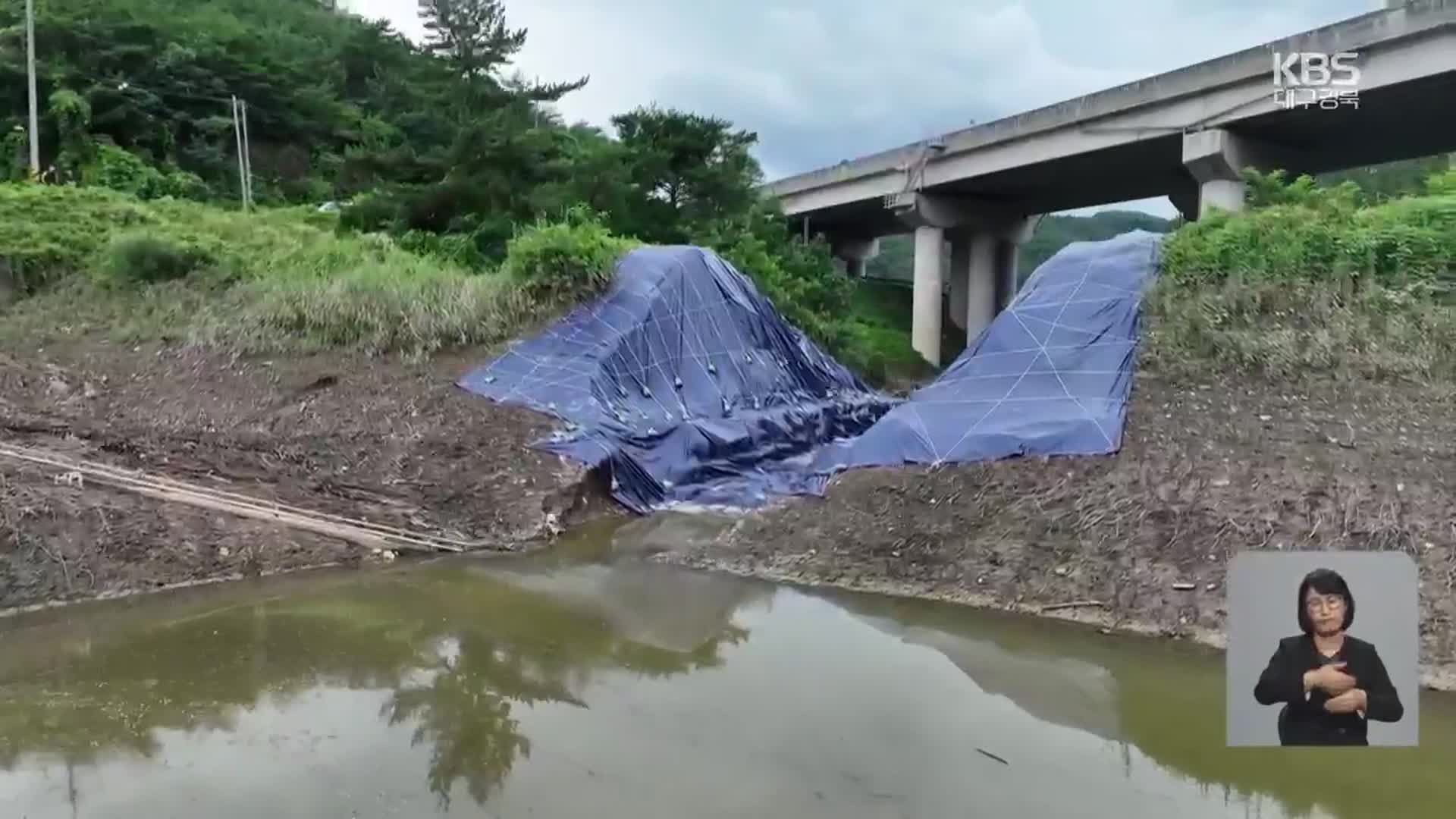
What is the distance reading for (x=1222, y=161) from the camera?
57.4 feet

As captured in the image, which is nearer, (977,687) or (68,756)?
(68,756)

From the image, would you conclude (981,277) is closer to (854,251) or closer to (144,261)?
(854,251)

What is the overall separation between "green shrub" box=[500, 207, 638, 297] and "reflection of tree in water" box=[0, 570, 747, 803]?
20.2 feet

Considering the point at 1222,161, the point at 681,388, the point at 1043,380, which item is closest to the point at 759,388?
the point at 681,388

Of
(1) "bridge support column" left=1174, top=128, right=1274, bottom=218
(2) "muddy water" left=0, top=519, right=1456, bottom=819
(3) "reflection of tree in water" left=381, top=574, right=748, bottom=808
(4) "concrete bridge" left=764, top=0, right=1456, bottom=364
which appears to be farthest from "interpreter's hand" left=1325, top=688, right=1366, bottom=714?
(1) "bridge support column" left=1174, top=128, right=1274, bottom=218

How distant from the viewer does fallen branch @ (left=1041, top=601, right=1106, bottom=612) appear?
7125 mm

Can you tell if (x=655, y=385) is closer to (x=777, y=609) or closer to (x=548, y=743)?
(x=777, y=609)

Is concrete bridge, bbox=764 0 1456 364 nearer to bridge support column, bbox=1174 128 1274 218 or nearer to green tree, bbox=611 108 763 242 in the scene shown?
bridge support column, bbox=1174 128 1274 218

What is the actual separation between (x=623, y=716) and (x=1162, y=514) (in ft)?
14.5

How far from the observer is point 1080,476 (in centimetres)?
846

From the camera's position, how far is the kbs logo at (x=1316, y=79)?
15.1 metres

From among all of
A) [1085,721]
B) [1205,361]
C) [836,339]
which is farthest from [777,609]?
[836,339]

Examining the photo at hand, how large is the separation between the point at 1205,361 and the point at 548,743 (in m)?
7.48

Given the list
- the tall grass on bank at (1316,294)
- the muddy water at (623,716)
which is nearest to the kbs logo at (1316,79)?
the tall grass on bank at (1316,294)
